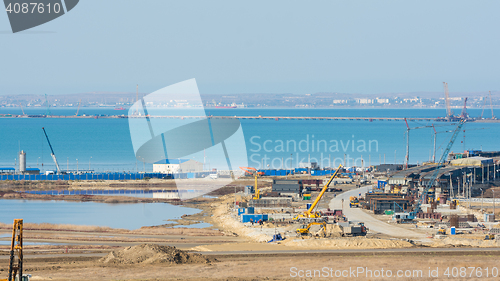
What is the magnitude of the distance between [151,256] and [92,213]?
27446 mm

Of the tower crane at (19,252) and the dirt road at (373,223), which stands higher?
the tower crane at (19,252)

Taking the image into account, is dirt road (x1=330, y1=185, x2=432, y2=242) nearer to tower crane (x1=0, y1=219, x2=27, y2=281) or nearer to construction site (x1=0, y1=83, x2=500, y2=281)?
construction site (x1=0, y1=83, x2=500, y2=281)

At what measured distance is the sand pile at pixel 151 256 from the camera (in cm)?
2644

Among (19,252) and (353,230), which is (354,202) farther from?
(19,252)

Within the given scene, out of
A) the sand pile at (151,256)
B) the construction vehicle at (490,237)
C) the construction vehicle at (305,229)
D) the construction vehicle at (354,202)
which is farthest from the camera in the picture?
the construction vehicle at (354,202)

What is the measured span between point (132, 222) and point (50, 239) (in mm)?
12588

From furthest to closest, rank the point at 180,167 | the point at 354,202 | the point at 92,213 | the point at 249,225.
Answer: the point at 180,167, the point at 354,202, the point at 92,213, the point at 249,225

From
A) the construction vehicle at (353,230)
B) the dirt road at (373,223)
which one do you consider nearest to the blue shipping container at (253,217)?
the dirt road at (373,223)

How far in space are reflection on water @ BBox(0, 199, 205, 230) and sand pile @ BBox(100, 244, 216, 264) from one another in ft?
59.2

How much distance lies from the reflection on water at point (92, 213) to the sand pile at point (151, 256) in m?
18.0

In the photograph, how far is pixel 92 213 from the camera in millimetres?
52406

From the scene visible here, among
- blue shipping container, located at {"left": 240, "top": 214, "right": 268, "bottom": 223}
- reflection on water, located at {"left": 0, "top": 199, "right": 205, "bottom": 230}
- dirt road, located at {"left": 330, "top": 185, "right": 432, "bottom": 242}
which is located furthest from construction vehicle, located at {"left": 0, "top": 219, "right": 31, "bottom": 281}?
reflection on water, located at {"left": 0, "top": 199, "right": 205, "bottom": 230}

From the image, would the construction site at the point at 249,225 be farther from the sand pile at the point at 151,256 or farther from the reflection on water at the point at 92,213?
the reflection on water at the point at 92,213

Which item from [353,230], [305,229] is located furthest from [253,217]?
[353,230]
